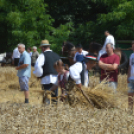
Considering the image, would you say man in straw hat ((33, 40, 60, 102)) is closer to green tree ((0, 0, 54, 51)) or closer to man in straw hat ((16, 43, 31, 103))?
man in straw hat ((16, 43, 31, 103))

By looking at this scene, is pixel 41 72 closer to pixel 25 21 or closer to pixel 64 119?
pixel 64 119

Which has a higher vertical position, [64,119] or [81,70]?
[81,70]

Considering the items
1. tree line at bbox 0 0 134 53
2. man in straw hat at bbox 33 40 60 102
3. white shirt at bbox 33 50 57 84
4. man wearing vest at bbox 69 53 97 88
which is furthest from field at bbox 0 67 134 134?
tree line at bbox 0 0 134 53

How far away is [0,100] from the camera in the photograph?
10.0 ft

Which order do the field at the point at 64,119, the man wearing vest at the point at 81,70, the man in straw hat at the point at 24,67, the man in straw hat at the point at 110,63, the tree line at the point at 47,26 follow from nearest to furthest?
the field at the point at 64,119 → the man wearing vest at the point at 81,70 → the man in straw hat at the point at 110,63 → the man in straw hat at the point at 24,67 → the tree line at the point at 47,26

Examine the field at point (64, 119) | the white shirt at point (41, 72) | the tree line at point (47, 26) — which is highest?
the tree line at point (47, 26)

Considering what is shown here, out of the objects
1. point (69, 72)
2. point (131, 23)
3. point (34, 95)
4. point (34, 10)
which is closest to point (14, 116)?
point (34, 95)

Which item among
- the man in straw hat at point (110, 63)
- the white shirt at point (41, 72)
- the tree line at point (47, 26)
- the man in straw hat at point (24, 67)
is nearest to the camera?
the man in straw hat at point (110, 63)

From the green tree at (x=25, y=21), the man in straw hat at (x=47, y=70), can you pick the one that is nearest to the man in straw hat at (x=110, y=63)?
the man in straw hat at (x=47, y=70)

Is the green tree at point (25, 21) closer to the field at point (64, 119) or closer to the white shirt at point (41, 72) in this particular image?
the white shirt at point (41, 72)

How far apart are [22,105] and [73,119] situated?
0.51 meters

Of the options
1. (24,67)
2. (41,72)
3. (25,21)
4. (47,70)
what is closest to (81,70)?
(41,72)

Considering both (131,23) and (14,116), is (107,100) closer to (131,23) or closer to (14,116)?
(14,116)

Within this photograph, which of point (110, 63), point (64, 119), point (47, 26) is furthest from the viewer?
point (47, 26)
